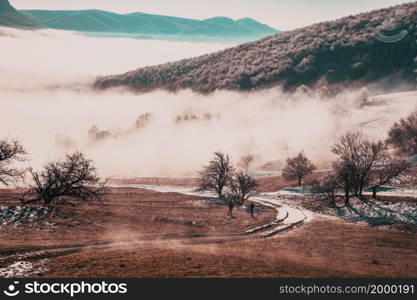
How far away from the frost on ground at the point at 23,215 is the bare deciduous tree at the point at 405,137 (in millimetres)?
92904

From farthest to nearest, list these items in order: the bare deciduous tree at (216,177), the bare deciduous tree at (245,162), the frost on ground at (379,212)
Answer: the bare deciduous tree at (245,162) → the bare deciduous tree at (216,177) → the frost on ground at (379,212)

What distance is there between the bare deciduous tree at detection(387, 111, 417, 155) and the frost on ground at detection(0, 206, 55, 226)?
9290 centimetres

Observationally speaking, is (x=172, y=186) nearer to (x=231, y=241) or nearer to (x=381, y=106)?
(x=231, y=241)

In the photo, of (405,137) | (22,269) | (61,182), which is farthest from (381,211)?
(405,137)

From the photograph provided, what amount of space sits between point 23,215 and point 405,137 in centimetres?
10115

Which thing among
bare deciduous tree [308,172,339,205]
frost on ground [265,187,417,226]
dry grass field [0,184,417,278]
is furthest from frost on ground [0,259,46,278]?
bare deciduous tree [308,172,339,205]

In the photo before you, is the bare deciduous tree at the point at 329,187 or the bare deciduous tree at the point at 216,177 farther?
the bare deciduous tree at the point at 216,177

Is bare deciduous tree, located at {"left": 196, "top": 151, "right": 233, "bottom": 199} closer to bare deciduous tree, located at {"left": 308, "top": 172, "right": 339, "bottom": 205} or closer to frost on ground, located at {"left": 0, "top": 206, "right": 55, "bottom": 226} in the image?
bare deciduous tree, located at {"left": 308, "top": 172, "right": 339, "bottom": 205}

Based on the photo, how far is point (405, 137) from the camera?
10981 cm

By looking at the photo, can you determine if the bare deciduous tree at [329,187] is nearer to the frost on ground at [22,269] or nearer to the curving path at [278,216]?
the curving path at [278,216]

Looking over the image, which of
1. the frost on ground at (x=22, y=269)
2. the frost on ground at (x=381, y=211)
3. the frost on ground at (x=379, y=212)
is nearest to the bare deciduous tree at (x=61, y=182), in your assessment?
the frost on ground at (x=22, y=269)

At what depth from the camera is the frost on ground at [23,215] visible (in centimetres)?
4350

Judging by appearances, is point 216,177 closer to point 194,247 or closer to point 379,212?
point 379,212

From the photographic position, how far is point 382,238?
46312 mm
